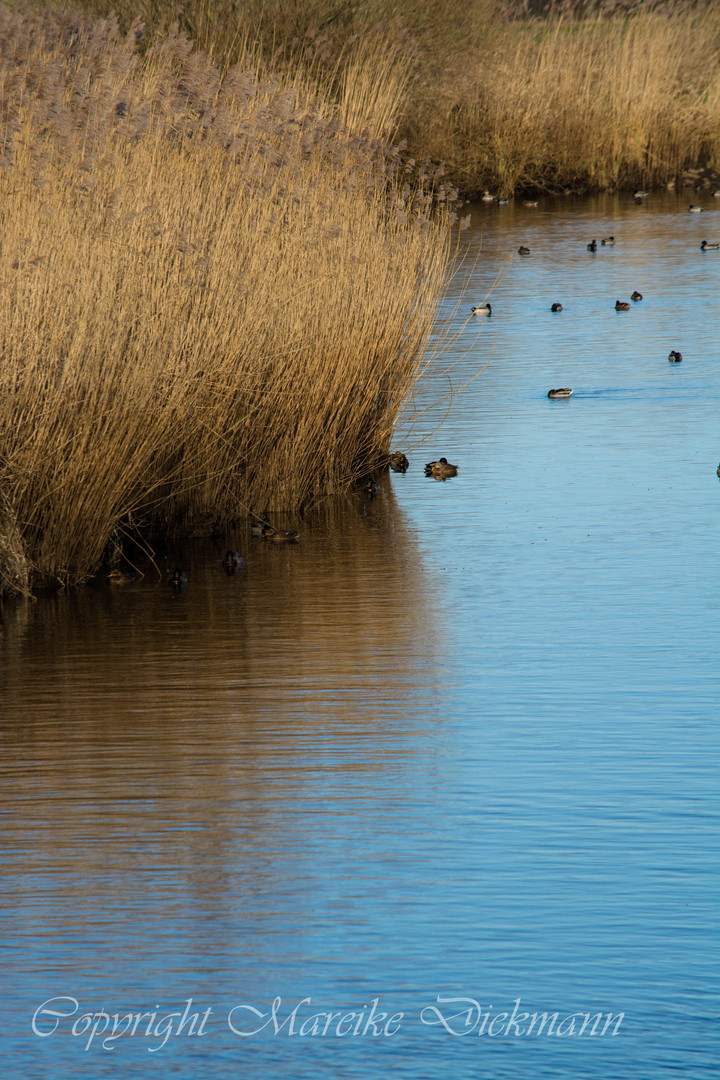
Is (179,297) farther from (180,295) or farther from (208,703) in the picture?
(208,703)

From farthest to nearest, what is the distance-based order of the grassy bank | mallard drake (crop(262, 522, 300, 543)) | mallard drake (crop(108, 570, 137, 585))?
the grassy bank < mallard drake (crop(262, 522, 300, 543)) < mallard drake (crop(108, 570, 137, 585))

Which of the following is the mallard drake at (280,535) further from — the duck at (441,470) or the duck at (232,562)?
the duck at (441,470)

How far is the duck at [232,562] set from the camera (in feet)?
25.0

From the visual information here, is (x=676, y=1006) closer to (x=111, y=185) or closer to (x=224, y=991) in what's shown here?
(x=224, y=991)

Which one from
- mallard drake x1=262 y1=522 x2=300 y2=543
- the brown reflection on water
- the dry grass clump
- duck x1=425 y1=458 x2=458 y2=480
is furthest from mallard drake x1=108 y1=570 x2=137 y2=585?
the dry grass clump

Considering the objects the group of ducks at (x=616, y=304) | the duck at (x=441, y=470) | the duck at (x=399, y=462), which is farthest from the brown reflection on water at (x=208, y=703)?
the group of ducks at (x=616, y=304)

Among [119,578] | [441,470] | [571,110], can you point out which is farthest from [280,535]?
[571,110]

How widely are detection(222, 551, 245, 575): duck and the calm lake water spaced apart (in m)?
0.06

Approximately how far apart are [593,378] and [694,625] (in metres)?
5.52

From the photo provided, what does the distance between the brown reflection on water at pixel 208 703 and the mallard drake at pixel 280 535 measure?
0.07 metres

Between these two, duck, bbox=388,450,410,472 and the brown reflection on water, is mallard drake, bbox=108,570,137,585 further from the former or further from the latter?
duck, bbox=388,450,410,472

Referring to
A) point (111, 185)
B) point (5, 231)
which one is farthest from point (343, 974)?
point (111, 185)

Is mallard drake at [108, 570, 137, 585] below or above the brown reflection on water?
below

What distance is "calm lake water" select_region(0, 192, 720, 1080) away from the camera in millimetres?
3590
